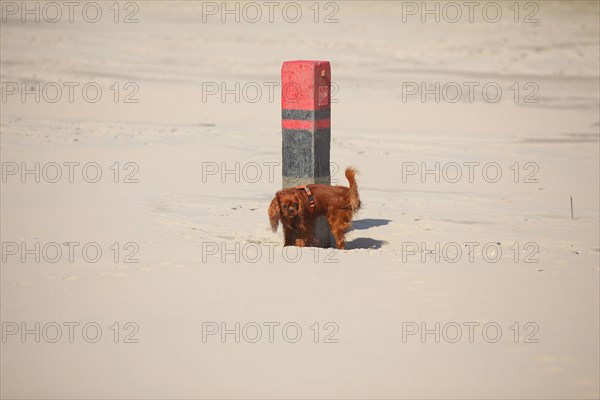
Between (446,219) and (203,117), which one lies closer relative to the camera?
(446,219)

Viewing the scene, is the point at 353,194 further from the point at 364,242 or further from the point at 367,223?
the point at 367,223

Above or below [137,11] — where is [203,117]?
below

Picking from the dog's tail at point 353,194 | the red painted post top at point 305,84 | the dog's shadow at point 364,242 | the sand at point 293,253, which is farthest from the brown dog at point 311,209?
the red painted post top at point 305,84

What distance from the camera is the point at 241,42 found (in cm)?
2877

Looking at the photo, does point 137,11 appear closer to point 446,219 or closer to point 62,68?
point 62,68

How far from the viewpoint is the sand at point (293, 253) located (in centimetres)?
690

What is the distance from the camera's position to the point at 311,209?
9.30m

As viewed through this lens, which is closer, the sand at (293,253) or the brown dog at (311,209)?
the sand at (293,253)

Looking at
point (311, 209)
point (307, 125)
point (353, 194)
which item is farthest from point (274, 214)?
point (307, 125)

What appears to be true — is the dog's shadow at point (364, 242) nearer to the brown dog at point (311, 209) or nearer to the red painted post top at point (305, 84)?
the brown dog at point (311, 209)

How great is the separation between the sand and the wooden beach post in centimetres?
61

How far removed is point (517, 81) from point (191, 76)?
7354mm

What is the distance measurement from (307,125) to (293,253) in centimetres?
128

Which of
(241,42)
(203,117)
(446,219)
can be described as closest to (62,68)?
(241,42)
